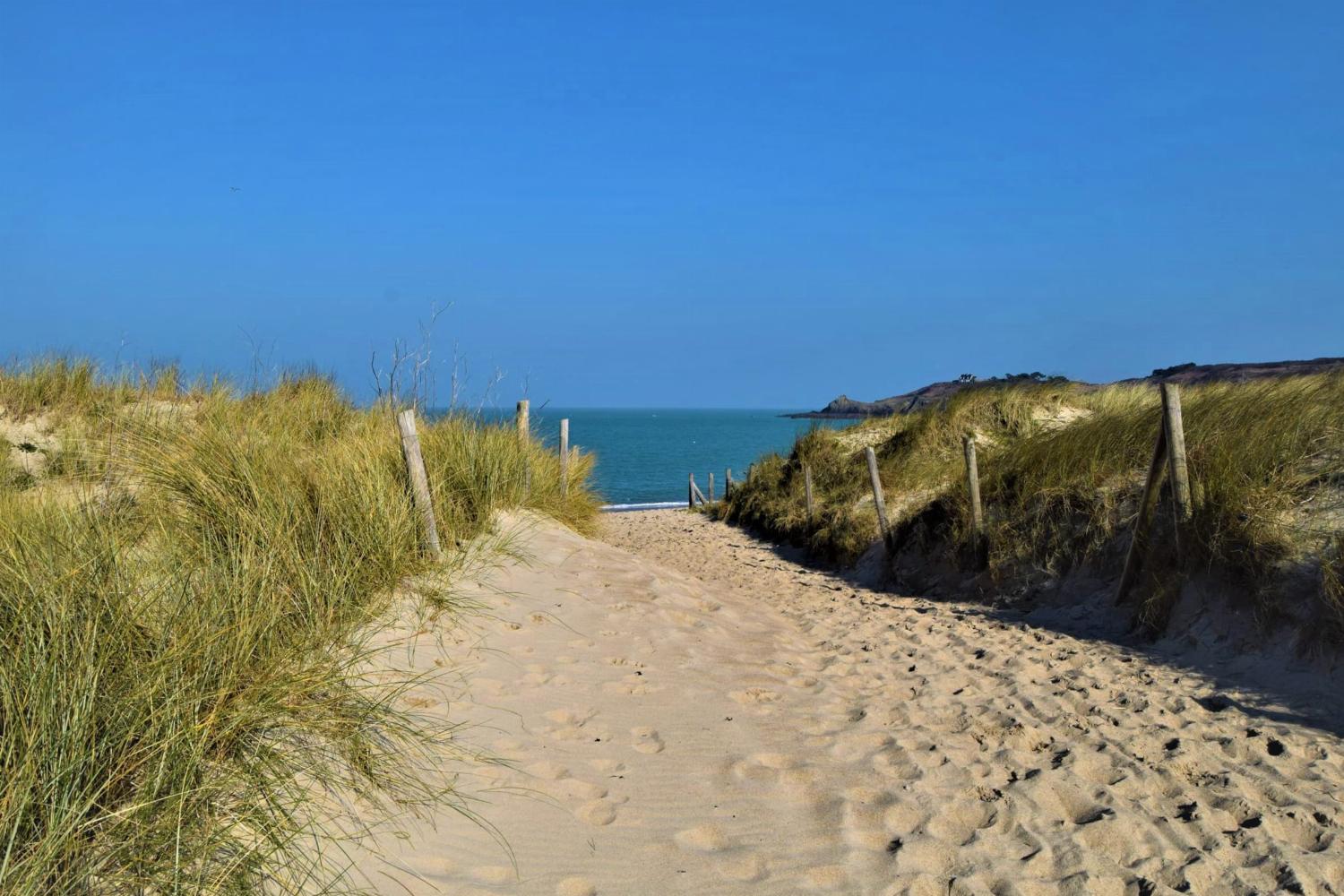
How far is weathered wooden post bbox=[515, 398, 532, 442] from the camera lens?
10.5 metres

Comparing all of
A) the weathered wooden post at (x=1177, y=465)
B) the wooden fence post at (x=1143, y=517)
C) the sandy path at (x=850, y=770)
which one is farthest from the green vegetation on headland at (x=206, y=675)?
the weathered wooden post at (x=1177, y=465)

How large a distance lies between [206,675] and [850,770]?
302 centimetres

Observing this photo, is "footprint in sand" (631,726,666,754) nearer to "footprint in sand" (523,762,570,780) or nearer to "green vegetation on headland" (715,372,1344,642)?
"footprint in sand" (523,762,570,780)

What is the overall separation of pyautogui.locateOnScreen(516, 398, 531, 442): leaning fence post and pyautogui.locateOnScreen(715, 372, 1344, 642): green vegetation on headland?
5.15 meters

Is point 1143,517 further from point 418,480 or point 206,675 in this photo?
point 206,675

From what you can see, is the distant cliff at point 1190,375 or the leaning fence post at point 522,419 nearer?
the leaning fence post at point 522,419

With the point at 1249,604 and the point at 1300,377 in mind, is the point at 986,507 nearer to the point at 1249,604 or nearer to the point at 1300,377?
the point at 1300,377

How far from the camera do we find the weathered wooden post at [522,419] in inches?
415

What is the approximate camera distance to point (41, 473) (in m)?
9.01

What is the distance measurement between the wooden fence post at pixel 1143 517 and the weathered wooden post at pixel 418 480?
5747mm

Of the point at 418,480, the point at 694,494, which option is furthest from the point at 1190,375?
the point at 418,480

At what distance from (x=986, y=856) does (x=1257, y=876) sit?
99 cm

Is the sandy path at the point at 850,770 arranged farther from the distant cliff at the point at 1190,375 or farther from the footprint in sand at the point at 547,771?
the distant cliff at the point at 1190,375

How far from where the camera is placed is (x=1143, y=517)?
7215 mm
